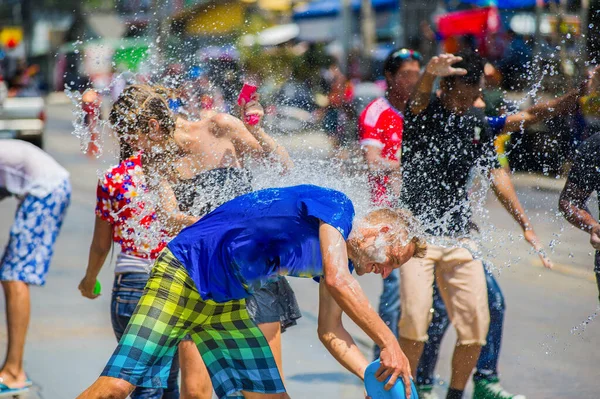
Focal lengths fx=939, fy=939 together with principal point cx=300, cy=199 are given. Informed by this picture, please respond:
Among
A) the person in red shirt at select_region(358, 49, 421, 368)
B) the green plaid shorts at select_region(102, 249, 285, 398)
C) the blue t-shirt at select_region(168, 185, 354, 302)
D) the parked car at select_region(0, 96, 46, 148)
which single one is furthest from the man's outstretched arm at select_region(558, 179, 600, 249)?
the parked car at select_region(0, 96, 46, 148)

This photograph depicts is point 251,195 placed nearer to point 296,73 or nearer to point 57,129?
point 296,73

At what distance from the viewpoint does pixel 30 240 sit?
526 centimetres

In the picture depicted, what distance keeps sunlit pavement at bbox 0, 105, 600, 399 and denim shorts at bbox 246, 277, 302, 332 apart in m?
1.13

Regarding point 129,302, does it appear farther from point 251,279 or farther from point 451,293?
point 451,293

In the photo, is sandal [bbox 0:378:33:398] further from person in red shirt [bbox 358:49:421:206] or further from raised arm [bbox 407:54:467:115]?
raised arm [bbox 407:54:467:115]

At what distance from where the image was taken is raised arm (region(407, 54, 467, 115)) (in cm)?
495

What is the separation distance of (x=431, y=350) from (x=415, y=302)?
472mm

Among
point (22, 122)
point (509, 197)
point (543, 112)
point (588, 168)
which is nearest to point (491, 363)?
point (509, 197)

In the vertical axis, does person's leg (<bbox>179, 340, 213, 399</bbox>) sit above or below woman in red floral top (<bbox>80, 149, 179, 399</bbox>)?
below

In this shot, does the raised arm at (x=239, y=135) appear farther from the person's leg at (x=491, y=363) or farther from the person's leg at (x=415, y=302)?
the person's leg at (x=491, y=363)

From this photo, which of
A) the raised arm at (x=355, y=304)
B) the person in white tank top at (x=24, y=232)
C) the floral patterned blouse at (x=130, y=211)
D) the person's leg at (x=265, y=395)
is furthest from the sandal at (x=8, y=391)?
the raised arm at (x=355, y=304)

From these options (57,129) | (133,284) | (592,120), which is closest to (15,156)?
(133,284)

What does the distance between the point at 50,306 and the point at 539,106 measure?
13.1 ft

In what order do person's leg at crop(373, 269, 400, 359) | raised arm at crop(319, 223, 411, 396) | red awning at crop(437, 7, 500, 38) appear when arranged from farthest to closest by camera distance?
1. red awning at crop(437, 7, 500, 38)
2. person's leg at crop(373, 269, 400, 359)
3. raised arm at crop(319, 223, 411, 396)
